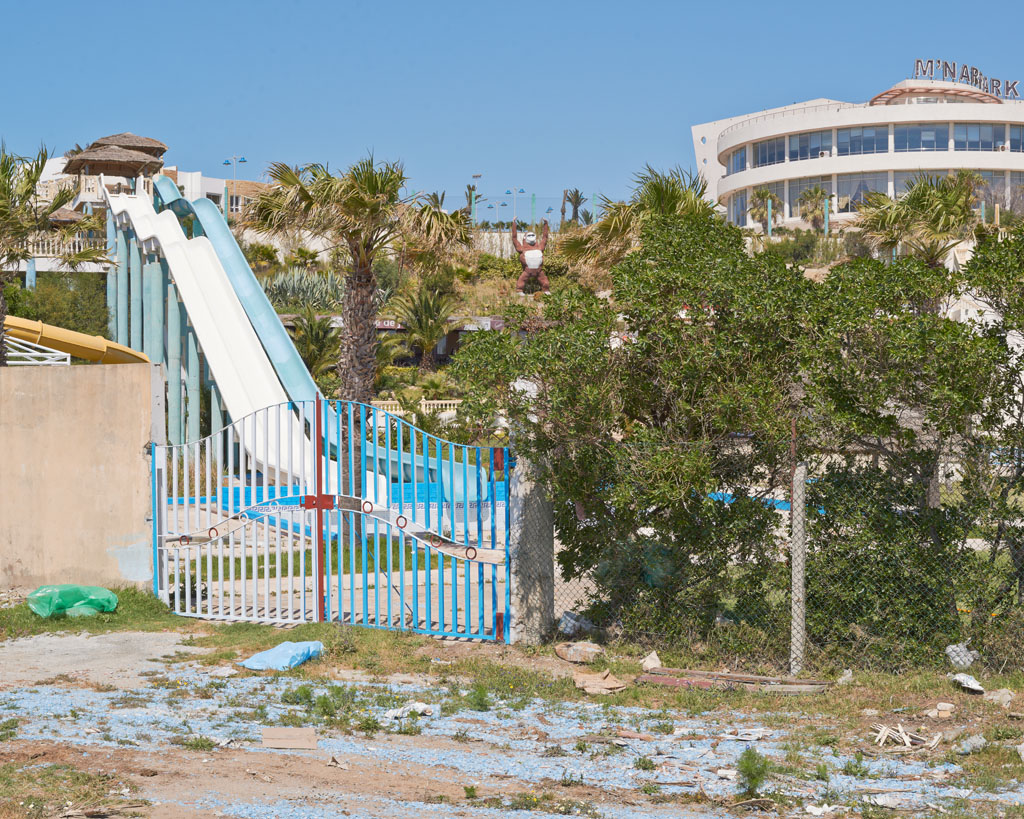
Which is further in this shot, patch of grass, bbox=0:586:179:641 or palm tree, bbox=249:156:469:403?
palm tree, bbox=249:156:469:403

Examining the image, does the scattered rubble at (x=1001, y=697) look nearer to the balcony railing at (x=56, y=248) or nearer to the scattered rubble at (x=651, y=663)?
the scattered rubble at (x=651, y=663)

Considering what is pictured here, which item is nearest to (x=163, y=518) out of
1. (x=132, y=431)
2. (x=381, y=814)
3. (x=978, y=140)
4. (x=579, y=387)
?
(x=132, y=431)

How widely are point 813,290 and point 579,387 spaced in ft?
7.50

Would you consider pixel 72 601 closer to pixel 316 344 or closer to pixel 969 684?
pixel 969 684

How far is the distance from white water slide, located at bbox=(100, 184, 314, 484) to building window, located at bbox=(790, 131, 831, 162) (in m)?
61.6

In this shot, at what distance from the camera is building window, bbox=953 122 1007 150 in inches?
2958

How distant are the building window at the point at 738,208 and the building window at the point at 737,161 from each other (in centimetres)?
183

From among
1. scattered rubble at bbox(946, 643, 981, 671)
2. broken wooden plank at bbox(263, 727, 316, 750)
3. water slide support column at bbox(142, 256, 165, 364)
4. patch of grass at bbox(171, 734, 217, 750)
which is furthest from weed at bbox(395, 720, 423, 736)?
water slide support column at bbox(142, 256, 165, 364)

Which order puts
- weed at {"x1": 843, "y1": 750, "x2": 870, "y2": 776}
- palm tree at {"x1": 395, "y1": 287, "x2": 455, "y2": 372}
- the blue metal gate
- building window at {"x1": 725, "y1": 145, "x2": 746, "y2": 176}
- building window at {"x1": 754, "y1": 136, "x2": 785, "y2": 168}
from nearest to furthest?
1. weed at {"x1": 843, "y1": 750, "x2": 870, "y2": 776}
2. the blue metal gate
3. palm tree at {"x1": 395, "y1": 287, "x2": 455, "y2": 372}
4. building window at {"x1": 754, "y1": 136, "x2": 785, "y2": 168}
5. building window at {"x1": 725, "y1": 145, "x2": 746, "y2": 176}

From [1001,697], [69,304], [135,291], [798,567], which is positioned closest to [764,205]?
[69,304]

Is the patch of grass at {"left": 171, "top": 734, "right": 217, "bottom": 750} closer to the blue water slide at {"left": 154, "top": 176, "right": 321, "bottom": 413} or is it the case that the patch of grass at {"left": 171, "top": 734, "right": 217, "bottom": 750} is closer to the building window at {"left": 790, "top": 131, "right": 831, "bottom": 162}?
the blue water slide at {"left": 154, "top": 176, "right": 321, "bottom": 413}

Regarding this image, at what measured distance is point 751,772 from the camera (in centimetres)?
666

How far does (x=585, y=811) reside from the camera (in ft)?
21.0

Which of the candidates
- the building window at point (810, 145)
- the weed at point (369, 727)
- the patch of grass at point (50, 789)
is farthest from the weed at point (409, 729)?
the building window at point (810, 145)
